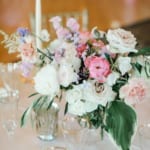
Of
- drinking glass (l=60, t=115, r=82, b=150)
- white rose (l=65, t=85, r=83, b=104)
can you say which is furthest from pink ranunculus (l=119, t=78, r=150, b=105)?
drinking glass (l=60, t=115, r=82, b=150)

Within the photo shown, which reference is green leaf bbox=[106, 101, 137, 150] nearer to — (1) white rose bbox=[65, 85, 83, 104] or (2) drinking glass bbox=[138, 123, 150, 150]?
(1) white rose bbox=[65, 85, 83, 104]

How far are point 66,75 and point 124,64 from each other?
152mm

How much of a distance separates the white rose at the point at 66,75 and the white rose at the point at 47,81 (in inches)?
0.6

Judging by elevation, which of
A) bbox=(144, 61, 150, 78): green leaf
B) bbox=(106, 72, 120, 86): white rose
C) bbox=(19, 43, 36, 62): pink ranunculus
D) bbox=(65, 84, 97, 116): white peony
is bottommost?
bbox=(65, 84, 97, 116): white peony

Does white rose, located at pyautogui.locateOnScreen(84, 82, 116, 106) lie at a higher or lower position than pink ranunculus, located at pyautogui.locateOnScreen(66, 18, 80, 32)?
lower

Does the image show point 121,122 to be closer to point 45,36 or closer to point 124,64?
point 124,64

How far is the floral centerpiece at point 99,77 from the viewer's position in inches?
43.4

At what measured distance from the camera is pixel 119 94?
112cm

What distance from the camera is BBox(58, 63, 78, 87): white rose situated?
1.10 metres

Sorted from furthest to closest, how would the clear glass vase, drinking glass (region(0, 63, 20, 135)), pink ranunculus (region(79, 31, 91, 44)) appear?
drinking glass (region(0, 63, 20, 135))
the clear glass vase
pink ranunculus (region(79, 31, 91, 44))

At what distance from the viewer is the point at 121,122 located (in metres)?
1.10

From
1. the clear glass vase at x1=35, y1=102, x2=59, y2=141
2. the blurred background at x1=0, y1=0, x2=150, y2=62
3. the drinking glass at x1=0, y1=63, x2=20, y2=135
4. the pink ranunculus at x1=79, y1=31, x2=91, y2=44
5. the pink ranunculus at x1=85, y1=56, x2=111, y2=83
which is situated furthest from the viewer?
the blurred background at x1=0, y1=0, x2=150, y2=62

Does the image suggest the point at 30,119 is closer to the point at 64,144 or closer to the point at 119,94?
the point at 64,144

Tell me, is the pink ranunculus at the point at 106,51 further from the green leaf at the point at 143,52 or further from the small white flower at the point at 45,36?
the small white flower at the point at 45,36
